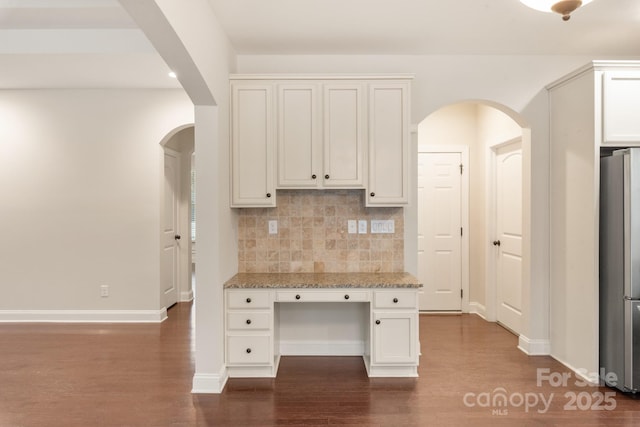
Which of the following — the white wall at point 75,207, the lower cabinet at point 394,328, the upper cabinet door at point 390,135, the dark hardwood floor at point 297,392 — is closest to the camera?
the dark hardwood floor at point 297,392

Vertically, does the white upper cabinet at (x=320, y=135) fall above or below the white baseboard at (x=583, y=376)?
above

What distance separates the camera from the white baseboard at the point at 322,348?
3.41 m

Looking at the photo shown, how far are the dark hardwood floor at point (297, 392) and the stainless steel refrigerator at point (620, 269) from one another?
0.24m

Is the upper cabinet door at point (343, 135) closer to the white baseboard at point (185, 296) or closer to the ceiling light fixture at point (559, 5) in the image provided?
the ceiling light fixture at point (559, 5)

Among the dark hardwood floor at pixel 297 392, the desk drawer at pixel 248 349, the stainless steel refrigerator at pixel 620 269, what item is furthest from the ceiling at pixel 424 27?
the dark hardwood floor at pixel 297 392

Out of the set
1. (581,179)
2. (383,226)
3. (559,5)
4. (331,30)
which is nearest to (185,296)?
(383,226)

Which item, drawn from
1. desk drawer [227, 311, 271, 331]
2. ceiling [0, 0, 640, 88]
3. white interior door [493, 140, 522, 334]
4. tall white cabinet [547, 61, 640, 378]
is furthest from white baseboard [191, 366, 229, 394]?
white interior door [493, 140, 522, 334]

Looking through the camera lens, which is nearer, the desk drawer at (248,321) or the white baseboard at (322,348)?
the desk drawer at (248,321)

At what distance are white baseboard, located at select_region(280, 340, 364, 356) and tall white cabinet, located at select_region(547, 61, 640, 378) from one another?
177 centimetres

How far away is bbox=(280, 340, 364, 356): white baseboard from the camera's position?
341cm

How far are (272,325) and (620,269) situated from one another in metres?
2.61

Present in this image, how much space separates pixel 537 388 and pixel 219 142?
9.95ft

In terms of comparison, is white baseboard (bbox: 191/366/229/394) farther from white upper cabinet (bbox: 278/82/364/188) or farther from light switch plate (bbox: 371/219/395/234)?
light switch plate (bbox: 371/219/395/234)

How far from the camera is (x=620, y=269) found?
268 centimetres
